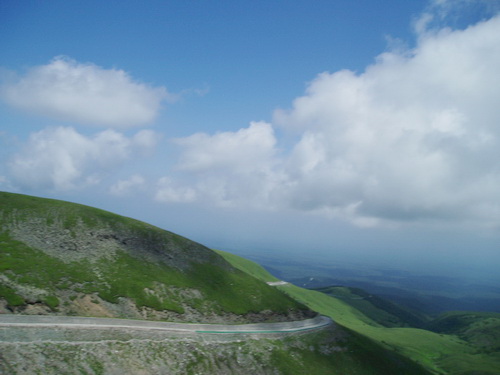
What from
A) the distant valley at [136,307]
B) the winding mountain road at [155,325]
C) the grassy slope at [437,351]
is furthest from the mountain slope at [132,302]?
the grassy slope at [437,351]

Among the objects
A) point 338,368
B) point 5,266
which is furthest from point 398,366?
point 5,266

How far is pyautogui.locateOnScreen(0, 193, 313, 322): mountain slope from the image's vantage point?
60188 millimetres

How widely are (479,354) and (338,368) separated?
139 meters

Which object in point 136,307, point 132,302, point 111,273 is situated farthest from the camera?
point 111,273

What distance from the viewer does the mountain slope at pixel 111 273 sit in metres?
60.2

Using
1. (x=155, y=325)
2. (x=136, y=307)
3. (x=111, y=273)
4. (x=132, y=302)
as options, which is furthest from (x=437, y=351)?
(x=111, y=273)

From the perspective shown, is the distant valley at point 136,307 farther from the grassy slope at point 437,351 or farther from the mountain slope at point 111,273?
the grassy slope at point 437,351

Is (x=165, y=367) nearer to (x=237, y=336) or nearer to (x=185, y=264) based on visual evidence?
(x=237, y=336)

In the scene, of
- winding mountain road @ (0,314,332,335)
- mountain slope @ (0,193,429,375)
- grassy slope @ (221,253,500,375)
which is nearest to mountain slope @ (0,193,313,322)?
mountain slope @ (0,193,429,375)

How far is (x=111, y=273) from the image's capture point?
2864 inches

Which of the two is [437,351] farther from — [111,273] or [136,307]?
[111,273]

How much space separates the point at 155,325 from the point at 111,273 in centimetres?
1788

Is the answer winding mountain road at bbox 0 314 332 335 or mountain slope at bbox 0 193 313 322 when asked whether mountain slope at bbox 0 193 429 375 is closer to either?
mountain slope at bbox 0 193 313 322

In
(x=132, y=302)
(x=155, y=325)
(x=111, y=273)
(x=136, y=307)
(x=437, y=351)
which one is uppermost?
(x=111, y=273)
